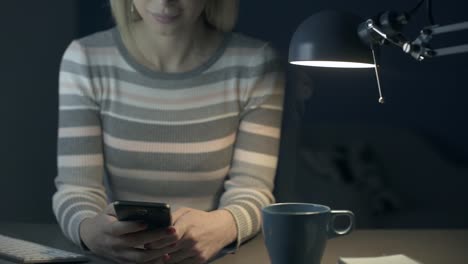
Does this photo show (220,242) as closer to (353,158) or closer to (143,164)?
(143,164)

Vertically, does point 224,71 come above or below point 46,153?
above

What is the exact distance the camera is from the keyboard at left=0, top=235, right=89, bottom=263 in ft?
3.71

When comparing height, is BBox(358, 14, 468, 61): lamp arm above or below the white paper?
above

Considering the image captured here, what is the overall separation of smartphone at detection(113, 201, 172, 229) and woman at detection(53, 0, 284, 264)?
1.17ft

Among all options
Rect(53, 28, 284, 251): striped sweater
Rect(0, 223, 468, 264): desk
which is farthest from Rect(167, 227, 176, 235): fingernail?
Rect(53, 28, 284, 251): striped sweater

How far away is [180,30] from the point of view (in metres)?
1.62

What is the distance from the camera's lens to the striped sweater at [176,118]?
1.56m

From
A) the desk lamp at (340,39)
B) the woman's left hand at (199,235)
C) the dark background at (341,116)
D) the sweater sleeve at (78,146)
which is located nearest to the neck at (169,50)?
the sweater sleeve at (78,146)

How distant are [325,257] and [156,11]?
67 cm

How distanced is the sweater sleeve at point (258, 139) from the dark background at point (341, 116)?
276 mm

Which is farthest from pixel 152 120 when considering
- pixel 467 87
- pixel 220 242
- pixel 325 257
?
pixel 467 87

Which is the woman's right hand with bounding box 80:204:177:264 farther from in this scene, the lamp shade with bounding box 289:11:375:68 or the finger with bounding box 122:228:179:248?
the lamp shade with bounding box 289:11:375:68

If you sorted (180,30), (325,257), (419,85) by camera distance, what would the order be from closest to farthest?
(325,257) → (180,30) → (419,85)

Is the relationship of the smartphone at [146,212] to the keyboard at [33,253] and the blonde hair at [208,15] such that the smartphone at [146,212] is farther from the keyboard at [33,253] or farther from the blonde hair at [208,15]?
the blonde hair at [208,15]
